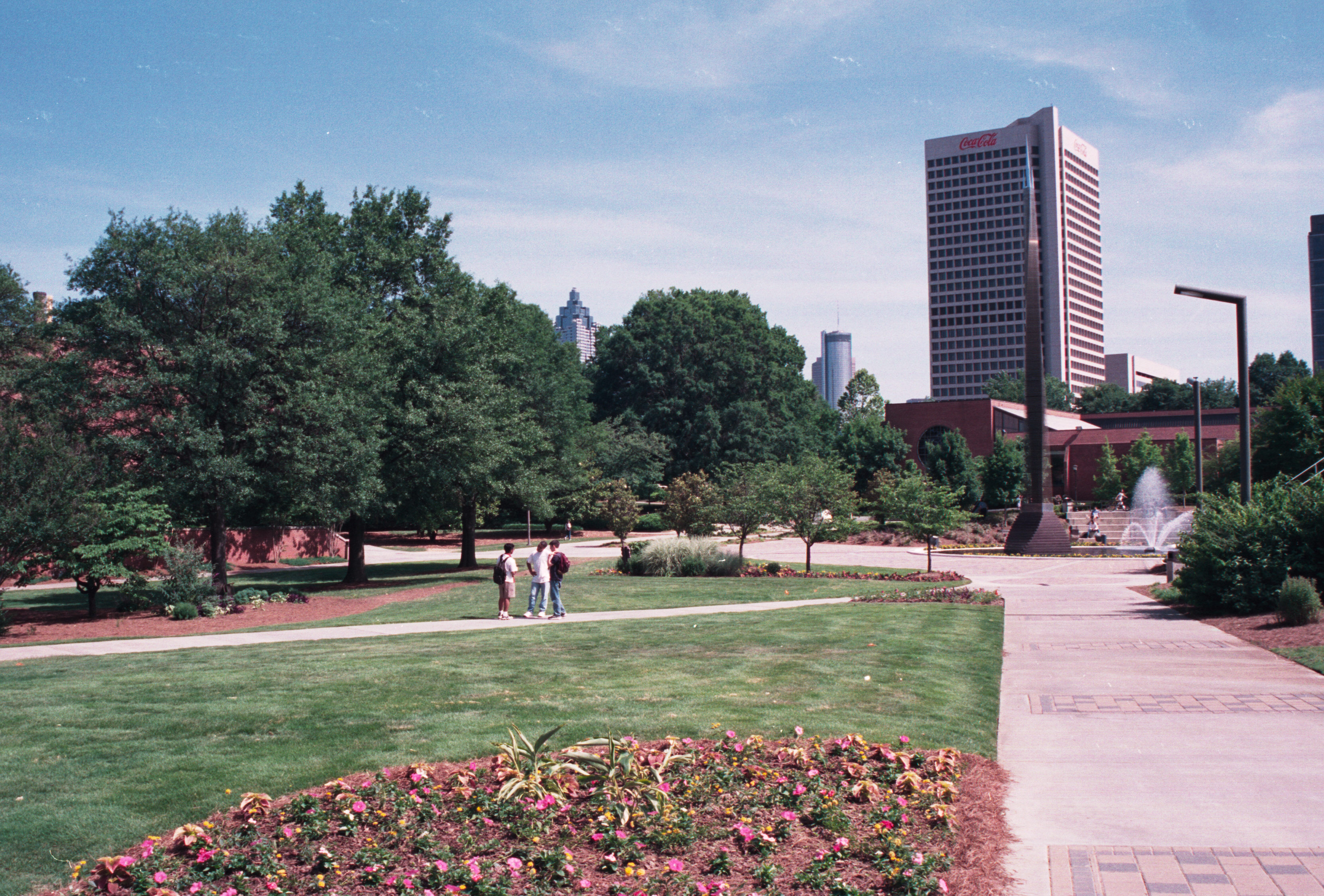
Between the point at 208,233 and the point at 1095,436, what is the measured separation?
2784 inches

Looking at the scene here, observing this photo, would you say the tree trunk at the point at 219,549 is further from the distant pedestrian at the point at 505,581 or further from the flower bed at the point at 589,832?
the flower bed at the point at 589,832

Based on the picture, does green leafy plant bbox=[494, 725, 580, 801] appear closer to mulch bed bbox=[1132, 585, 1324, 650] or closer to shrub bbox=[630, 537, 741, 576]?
mulch bed bbox=[1132, 585, 1324, 650]

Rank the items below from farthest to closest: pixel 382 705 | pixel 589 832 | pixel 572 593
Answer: pixel 572 593
pixel 382 705
pixel 589 832

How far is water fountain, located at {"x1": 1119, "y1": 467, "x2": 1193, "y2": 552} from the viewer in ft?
143

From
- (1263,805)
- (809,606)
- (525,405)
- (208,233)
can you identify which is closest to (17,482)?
(208,233)

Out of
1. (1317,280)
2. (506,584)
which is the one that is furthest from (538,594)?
(1317,280)

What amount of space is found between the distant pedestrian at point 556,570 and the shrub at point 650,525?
44.6 m

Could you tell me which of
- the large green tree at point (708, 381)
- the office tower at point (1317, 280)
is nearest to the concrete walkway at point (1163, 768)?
the large green tree at point (708, 381)

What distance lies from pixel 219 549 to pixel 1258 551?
21375 millimetres

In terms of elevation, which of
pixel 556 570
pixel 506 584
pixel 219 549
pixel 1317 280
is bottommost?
pixel 506 584

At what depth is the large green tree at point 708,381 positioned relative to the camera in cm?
7256

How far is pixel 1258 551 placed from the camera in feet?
53.0

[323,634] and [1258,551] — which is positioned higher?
[1258,551]

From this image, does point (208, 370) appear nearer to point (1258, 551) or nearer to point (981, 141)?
point (1258, 551)
